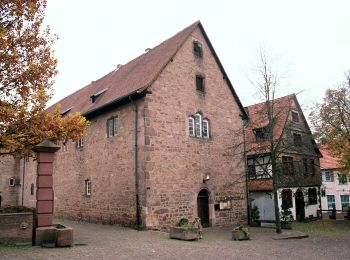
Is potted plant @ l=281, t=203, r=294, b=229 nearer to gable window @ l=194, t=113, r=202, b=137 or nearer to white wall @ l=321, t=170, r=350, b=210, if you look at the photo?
gable window @ l=194, t=113, r=202, b=137

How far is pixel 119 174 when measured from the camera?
18.4 meters

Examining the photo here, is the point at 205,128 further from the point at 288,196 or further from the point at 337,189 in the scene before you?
the point at 337,189

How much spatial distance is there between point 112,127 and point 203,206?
22.0 feet

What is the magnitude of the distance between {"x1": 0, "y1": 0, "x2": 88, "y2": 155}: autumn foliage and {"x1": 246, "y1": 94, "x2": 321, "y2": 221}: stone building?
10746 mm

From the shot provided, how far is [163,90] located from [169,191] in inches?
202

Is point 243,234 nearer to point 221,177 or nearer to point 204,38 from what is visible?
point 221,177

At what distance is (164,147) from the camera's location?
17.6m

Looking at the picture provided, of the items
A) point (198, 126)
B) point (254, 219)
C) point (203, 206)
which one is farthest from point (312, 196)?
point (198, 126)

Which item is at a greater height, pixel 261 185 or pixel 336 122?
pixel 336 122

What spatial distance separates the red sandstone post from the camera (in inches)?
464

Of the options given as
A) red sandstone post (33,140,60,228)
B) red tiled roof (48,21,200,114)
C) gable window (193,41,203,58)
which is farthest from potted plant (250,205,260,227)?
red sandstone post (33,140,60,228)

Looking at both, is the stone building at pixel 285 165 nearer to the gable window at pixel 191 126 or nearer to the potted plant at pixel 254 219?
the potted plant at pixel 254 219

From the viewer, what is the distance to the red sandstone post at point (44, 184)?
38.7 feet

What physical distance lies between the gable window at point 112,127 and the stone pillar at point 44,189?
732 cm
